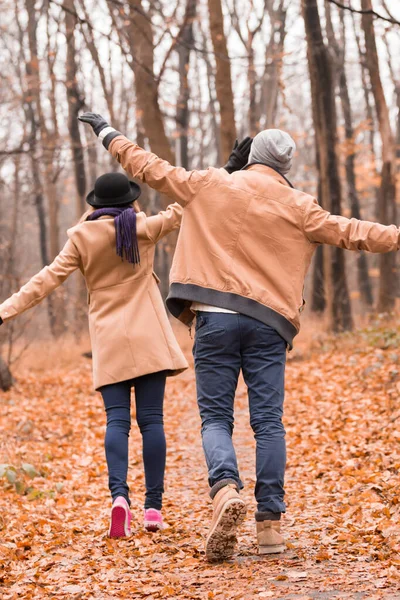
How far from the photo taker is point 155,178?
405 cm

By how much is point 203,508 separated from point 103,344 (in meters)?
1.56

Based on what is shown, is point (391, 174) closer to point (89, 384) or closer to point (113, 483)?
point (89, 384)

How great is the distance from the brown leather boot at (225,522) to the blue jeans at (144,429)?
1.01 metres

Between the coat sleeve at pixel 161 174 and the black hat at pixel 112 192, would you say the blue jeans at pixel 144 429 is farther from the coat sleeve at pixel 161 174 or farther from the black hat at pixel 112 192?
the coat sleeve at pixel 161 174

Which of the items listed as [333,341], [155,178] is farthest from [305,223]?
[333,341]

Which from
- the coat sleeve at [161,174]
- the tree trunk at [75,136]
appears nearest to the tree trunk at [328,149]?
the tree trunk at [75,136]

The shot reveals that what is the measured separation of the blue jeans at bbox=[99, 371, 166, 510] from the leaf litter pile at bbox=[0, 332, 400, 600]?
0.33 meters

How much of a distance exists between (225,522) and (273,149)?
1943mm

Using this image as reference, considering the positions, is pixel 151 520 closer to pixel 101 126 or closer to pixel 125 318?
pixel 125 318

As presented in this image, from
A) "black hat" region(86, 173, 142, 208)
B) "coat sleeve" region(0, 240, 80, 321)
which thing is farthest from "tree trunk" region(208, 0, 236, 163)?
"coat sleeve" region(0, 240, 80, 321)

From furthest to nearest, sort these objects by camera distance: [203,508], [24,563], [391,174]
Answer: [391,174] → [203,508] → [24,563]

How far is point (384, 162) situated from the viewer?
1451cm

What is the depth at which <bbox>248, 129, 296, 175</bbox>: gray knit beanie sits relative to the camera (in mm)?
4281

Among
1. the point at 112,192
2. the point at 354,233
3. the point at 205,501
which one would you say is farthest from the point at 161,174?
the point at 205,501
